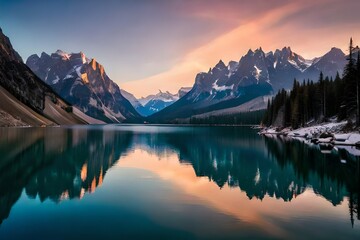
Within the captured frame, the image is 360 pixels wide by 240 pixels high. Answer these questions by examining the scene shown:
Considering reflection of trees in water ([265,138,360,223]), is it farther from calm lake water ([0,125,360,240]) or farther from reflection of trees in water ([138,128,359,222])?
calm lake water ([0,125,360,240])

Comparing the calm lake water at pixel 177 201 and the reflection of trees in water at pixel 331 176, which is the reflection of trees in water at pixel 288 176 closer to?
the reflection of trees in water at pixel 331 176

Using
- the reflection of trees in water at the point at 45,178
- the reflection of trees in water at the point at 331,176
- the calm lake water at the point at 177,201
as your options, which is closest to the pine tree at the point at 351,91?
the reflection of trees in water at the point at 331,176

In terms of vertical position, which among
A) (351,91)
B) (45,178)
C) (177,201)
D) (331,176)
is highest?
(351,91)

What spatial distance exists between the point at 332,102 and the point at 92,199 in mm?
106505

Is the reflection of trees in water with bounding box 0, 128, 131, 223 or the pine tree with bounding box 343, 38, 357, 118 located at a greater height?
the pine tree with bounding box 343, 38, 357, 118

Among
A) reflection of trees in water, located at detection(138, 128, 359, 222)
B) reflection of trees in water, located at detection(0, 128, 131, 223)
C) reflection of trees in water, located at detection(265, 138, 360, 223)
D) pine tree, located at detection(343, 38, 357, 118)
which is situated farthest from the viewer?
pine tree, located at detection(343, 38, 357, 118)

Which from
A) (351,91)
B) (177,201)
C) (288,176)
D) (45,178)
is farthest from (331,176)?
(351,91)

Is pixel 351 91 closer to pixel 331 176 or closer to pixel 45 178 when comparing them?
pixel 331 176

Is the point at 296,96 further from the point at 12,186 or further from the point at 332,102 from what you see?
the point at 12,186

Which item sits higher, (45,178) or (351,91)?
(351,91)

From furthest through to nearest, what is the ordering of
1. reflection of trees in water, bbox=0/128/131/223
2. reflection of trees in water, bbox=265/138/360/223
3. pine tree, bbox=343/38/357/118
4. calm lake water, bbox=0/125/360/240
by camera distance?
pine tree, bbox=343/38/357/118 < reflection of trees in water, bbox=265/138/360/223 < reflection of trees in water, bbox=0/128/131/223 < calm lake water, bbox=0/125/360/240

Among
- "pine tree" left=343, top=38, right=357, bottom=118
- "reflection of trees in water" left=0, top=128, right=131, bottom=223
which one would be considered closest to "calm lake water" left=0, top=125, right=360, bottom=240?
"reflection of trees in water" left=0, top=128, right=131, bottom=223

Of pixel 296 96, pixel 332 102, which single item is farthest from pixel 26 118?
pixel 332 102

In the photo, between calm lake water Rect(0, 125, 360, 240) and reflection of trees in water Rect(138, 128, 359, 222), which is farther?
reflection of trees in water Rect(138, 128, 359, 222)
